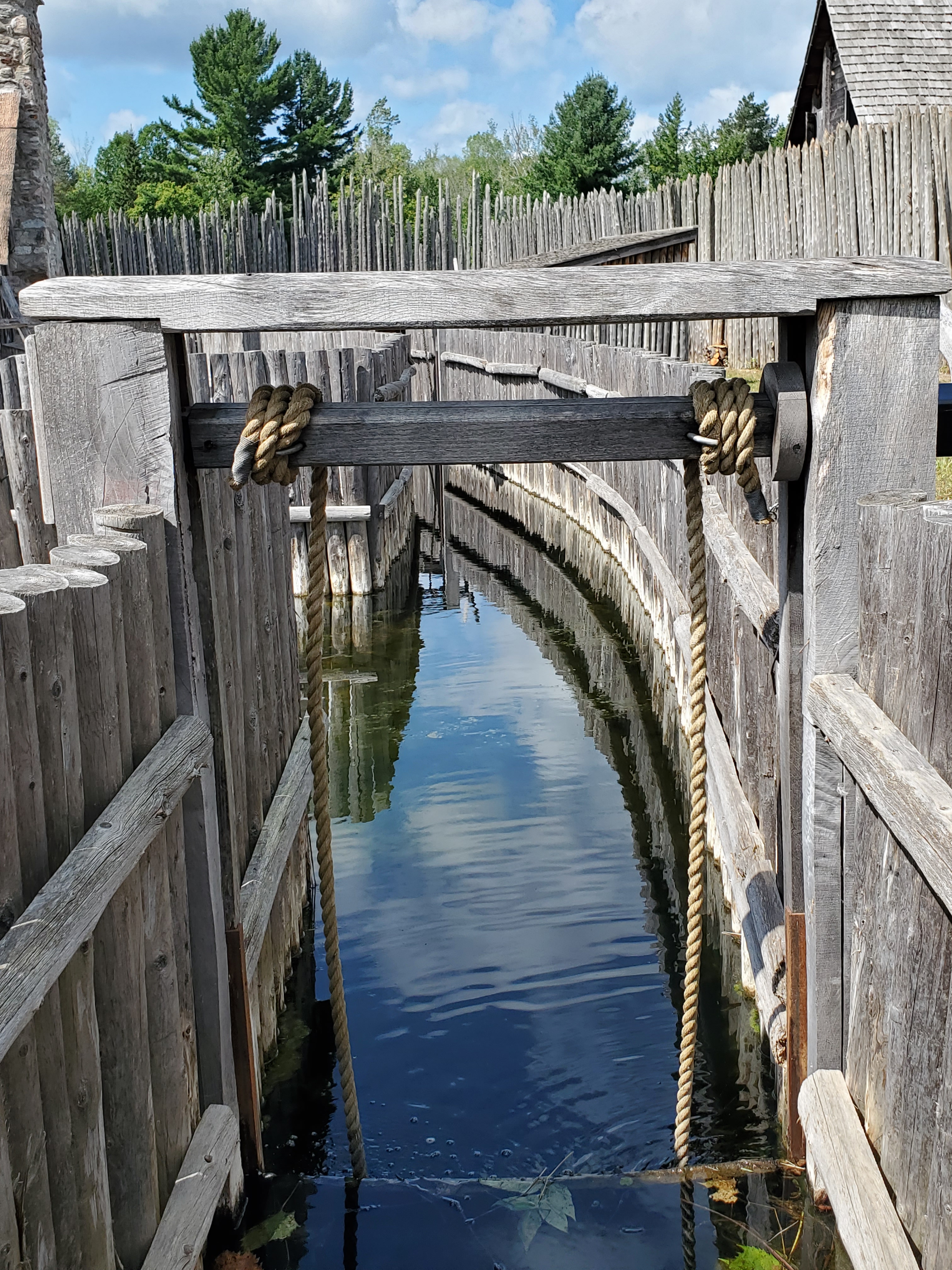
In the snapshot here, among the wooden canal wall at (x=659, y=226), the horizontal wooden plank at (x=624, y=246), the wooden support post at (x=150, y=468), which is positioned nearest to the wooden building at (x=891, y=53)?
the wooden canal wall at (x=659, y=226)

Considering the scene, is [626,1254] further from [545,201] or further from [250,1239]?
[545,201]

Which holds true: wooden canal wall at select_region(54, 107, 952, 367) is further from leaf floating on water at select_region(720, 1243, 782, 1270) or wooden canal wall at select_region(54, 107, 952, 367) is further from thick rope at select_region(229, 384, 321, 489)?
leaf floating on water at select_region(720, 1243, 782, 1270)

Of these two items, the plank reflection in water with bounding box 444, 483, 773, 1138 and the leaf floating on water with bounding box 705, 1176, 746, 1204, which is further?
the plank reflection in water with bounding box 444, 483, 773, 1138

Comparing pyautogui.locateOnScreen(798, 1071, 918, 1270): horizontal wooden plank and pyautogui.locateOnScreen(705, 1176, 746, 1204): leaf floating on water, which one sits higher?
pyautogui.locateOnScreen(798, 1071, 918, 1270): horizontal wooden plank

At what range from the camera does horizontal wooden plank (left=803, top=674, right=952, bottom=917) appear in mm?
2021

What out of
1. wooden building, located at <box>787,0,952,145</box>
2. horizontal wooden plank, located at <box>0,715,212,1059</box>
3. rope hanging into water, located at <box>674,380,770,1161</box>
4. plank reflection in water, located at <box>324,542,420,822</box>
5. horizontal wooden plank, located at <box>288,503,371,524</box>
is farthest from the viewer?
wooden building, located at <box>787,0,952,145</box>

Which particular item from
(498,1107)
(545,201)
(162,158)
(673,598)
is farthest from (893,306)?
(162,158)

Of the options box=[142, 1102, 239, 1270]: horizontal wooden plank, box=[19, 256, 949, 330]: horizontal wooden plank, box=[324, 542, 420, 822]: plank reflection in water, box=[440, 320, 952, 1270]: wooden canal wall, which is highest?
box=[19, 256, 949, 330]: horizontal wooden plank

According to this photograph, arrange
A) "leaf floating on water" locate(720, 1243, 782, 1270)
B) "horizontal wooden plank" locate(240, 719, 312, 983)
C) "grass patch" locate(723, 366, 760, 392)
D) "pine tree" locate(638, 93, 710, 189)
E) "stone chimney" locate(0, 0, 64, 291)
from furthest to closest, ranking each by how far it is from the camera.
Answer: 1. "pine tree" locate(638, 93, 710, 189)
2. "stone chimney" locate(0, 0, 64, 291)
3. "grass patch" locate(723, 366, 760, 392)
4. "horizontal wooden plank" locate(240, 719, 312, 983)
5. "leaf floating on water" locate(720, 1243, 782, 1270)

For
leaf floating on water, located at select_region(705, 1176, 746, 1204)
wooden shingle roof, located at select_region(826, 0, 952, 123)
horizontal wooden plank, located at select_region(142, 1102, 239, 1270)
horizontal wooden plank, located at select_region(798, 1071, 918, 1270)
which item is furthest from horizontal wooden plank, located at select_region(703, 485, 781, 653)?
wooden shingle roof, located at select_region(826, 0, 952, 123)

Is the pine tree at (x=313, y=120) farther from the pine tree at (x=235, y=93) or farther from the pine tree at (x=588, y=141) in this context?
the pine tree at (x=588, y=141)

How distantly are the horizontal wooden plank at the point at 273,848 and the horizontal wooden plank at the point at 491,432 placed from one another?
108 cm

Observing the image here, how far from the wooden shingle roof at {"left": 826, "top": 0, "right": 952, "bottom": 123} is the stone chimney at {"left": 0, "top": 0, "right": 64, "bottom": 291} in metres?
11.5

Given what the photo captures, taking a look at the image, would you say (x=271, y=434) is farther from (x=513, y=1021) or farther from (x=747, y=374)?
(x=747, y=374)
